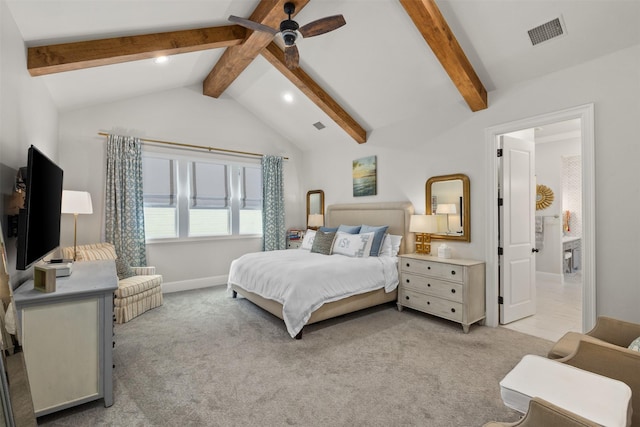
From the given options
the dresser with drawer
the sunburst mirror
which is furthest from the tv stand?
the sunburst mirror

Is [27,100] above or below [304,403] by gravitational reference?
above

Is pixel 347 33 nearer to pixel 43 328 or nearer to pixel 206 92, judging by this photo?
pixel 206 92

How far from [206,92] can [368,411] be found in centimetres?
520

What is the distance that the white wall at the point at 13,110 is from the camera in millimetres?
1980

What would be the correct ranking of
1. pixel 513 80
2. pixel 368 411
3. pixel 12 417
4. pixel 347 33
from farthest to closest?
pixel 347 33 < pixel 513 80 < pixel 368 411 < pixel 12 417

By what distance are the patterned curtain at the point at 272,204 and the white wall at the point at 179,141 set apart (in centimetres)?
24

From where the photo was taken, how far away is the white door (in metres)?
3.53

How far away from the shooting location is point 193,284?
5.17 metres

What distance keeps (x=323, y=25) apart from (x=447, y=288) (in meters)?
2.96

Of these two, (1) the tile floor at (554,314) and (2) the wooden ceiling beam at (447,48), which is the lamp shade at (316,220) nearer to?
(2) the wooden ceiling beam at (447,48)

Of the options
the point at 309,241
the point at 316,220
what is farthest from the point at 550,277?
the point at 309,241

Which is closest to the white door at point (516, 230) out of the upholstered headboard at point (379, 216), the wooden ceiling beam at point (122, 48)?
the upholstered headboard at point (379, 216)

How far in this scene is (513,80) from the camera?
10.6ft

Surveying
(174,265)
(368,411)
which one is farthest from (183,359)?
(174,265)
